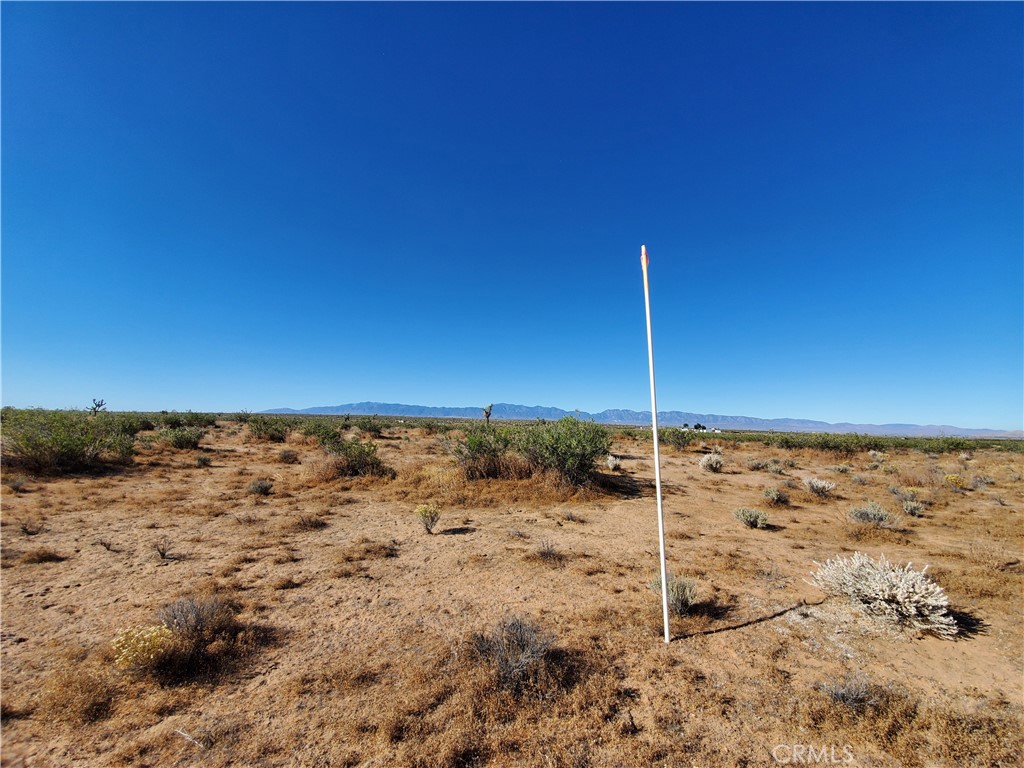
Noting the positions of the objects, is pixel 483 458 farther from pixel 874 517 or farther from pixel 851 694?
pixel 851 694

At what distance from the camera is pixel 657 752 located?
302cm

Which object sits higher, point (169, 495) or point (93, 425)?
point (93, 425)

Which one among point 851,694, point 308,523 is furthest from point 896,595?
point 308,523

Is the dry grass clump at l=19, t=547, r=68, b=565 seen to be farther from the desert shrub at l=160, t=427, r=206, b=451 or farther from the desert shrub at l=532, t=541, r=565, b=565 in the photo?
the desert shrub at l=160, t=427, r=206, b=451

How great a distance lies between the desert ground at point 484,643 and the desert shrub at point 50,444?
304 cm

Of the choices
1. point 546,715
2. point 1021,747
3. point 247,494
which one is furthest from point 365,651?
point 247,494

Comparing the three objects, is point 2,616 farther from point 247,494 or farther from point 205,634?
point 247,494

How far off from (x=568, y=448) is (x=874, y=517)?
7.54 m

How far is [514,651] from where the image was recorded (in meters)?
3.92

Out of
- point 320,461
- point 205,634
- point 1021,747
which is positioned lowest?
point 1021,747

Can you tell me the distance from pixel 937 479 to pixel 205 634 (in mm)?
21764

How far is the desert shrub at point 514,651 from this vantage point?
369 cm

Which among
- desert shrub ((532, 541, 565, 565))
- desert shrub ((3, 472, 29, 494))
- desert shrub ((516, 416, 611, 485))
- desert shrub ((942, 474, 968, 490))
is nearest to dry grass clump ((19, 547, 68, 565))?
desert shrub ((3, 472, 29, 494))

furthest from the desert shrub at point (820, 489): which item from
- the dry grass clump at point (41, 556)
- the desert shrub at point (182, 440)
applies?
the desert shrub at point (182, 440)
